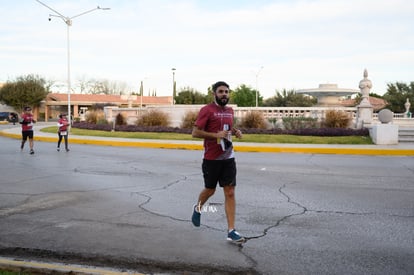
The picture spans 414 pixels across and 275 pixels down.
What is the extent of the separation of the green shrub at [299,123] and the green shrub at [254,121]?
123 centimetres

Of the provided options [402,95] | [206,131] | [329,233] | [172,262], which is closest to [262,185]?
[329,233]

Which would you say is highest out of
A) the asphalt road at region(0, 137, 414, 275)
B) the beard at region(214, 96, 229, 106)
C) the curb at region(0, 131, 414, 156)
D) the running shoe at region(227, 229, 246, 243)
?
the beard at region(214, 96, 229, 106)

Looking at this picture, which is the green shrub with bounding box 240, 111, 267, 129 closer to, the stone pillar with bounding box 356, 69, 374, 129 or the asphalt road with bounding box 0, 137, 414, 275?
the stone pillar with bounding box 356, 69, 374, 129

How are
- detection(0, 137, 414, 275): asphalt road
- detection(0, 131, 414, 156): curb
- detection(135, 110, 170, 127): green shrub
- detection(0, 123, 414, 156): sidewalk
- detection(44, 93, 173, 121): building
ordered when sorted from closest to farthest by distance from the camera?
detection(0, 137, 414, 275): asphalt road, detection(0, 131, 414, 156): curb, detection(0, 123, 414, 156): sidewalk, detection(135, 110, 170, 127): green shrub, detection(44, 93, 173, 121): building

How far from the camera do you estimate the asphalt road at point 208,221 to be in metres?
4.48

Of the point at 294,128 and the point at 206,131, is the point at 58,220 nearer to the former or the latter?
the point at 206,131

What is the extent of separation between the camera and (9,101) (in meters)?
68.2

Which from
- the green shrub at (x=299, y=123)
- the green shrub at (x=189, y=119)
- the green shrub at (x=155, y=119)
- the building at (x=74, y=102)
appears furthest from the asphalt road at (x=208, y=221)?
the building at (x=74, y=102)

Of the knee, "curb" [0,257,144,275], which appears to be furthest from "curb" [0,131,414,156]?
"curb" [0,257,144,275]

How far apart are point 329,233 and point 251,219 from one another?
115 cm

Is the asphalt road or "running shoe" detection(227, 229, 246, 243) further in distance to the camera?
"running shoe" detection(227, 229, 246, 243)

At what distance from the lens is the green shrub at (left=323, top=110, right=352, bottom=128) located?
23656 mm

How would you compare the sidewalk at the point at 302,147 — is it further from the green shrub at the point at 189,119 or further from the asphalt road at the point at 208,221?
the green shrub at the point at 189,119

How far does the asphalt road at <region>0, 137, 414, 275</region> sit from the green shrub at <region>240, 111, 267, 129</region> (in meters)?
14.0
